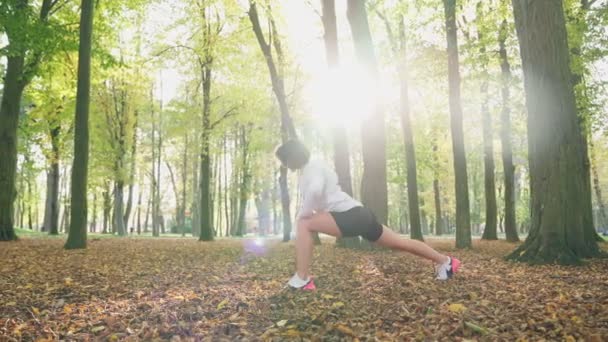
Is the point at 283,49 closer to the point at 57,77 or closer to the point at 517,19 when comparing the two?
the point at 57,77

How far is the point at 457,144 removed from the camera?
460 inches

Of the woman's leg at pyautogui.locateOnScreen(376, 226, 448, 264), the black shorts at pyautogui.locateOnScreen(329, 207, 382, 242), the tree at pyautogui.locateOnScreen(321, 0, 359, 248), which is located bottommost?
the woman's leg at pyautogui.locateOnScreen(376, 226, 448, 264)

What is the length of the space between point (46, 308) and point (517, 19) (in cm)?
839

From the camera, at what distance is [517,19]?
782cm

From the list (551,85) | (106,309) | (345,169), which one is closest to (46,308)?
(106,309)

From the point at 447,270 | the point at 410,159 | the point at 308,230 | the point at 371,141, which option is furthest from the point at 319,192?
the point at 410,159

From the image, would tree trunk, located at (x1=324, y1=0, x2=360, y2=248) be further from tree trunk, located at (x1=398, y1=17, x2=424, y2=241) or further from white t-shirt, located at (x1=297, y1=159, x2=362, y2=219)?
white t-shirt, located at (x1=297, y1=159, x2=362, y2=219)

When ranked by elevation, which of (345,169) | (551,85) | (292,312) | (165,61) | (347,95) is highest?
(165,61)

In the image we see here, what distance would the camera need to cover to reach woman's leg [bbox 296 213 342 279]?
4.49m

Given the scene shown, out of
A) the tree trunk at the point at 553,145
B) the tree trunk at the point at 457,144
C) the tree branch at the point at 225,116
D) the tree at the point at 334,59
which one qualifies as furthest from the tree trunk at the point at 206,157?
the tree trunk at the point at 553,145

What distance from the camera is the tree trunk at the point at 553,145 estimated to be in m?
6.54

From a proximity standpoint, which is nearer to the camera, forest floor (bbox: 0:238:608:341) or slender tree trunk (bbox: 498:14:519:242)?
forest floor (bbox: 0:238:608:341)

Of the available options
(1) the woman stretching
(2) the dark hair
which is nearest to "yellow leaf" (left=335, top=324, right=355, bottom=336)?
(1) the woman stretching

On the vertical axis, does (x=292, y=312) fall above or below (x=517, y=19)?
below
